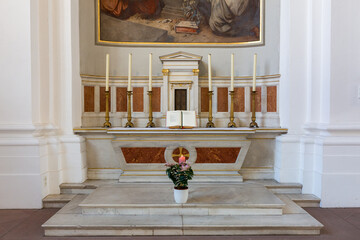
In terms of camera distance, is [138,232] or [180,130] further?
[180,130]

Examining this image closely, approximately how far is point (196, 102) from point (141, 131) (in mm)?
1343

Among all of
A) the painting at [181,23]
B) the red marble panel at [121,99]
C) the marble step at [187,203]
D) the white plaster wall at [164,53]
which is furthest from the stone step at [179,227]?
the painting at [181,23]

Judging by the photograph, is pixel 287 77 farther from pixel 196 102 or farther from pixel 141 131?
pixel 141 131

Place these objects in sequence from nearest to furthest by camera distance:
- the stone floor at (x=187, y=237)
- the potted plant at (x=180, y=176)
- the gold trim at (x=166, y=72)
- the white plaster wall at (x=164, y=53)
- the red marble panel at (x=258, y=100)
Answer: the stone floor at (x=187, y=237)
the potted plant at (x=180, y=176)
the white plaster wall at (x=164, y=53)
the gold trim at (x=166, y=72)
the red marble panel at (x=258, y=100)

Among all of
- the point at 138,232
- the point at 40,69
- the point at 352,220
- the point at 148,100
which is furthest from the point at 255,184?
the point at 40,69

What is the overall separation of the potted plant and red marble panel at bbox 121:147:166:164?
1.20 m

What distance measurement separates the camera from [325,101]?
431 cm

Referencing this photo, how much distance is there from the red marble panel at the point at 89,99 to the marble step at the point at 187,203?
187 cm

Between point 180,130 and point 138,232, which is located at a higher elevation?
point 180,130

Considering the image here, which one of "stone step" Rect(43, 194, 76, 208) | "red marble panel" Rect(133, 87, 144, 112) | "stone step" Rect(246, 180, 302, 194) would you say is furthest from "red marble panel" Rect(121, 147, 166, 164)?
"stone step" Rect(246, 180, 302, 194)

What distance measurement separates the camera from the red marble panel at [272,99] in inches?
210

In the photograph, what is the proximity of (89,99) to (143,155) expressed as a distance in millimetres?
1560

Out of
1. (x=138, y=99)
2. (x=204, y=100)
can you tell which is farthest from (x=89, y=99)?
(x=204, y=100)

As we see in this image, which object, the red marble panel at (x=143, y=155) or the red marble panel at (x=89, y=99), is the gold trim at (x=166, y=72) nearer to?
the red marble panel at (x=89, y=99)
